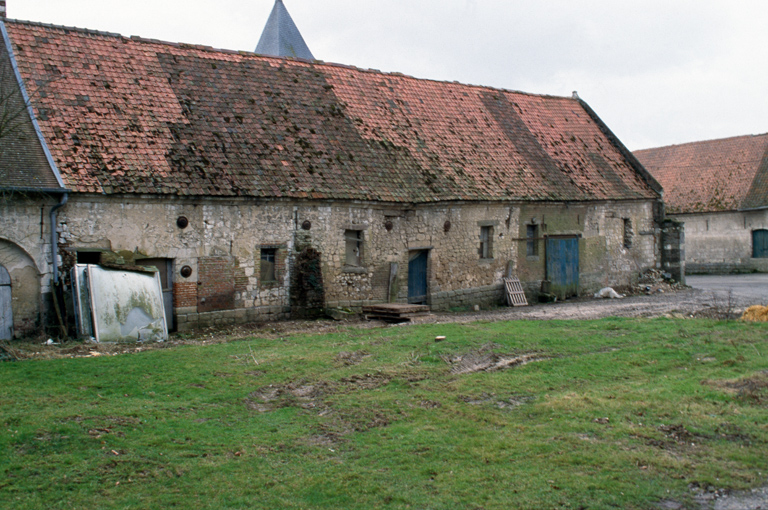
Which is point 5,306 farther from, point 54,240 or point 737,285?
point 737,285

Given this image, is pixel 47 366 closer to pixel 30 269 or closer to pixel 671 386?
pixel 30 269

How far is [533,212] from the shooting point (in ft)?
76.6

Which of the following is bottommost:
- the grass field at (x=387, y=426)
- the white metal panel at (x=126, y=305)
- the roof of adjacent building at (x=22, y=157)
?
the grass field at (x=387, y=426)

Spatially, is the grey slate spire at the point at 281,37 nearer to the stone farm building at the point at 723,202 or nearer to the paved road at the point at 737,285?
the paved road at the point at 737,285

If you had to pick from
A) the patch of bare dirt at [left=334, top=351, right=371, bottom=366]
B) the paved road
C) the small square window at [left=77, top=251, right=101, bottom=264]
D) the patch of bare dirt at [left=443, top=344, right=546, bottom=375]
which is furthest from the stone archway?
the paved road

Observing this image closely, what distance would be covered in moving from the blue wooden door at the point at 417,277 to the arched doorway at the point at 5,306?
34.5 ft

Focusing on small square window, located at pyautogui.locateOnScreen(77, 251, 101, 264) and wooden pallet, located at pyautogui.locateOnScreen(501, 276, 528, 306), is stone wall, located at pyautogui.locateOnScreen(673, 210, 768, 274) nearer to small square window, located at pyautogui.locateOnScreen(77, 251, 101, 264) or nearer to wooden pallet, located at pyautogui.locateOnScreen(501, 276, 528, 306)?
wooden pallet, located at pyautogui.locateOnScreen(501, 276, 528, 306)

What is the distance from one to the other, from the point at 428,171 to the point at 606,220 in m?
8.64

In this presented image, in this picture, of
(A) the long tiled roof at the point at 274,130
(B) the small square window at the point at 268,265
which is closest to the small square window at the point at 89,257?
(A) the long tiled roof at the point at 274,130

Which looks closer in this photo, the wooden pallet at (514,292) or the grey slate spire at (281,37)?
the wooden pallet at (514,292)

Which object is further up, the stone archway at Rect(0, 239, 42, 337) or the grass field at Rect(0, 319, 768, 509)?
the stone archway at Rect(0, 239, 42, 337)

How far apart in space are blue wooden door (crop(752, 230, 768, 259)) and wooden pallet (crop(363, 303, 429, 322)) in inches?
954

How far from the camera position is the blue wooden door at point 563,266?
23.8 meters

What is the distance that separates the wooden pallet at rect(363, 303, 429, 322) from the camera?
17672mm
